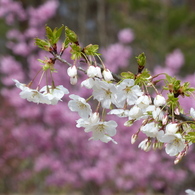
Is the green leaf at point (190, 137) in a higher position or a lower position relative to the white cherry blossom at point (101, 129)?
lower

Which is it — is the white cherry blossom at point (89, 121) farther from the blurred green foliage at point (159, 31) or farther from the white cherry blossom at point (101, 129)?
the blurred green foliage at point (159, 31)

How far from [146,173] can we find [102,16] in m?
4.67

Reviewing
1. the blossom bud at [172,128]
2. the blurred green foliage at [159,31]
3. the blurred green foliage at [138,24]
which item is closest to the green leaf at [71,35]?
the blossom bud at [172,128]

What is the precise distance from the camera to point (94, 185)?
6309 mm

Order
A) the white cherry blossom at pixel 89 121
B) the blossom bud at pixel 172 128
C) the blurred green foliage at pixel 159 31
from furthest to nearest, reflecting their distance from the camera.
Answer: the blurred green foliage at pixel 159 31
the white cherry blossom at pixel 89 121
the blossom bud at pixel 172 128

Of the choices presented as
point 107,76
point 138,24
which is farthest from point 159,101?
point 138,24

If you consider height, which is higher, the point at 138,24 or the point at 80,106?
the point at 138,24

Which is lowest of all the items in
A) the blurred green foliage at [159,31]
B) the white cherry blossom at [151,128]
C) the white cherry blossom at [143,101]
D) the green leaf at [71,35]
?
the white cherry blossom at [151,128]

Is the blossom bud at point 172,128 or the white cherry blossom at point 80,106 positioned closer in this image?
the blossom bud at point 172,128

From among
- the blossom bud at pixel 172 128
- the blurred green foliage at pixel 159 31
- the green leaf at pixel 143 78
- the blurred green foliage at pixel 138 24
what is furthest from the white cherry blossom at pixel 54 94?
the blurred green foliage at pixel 159 31

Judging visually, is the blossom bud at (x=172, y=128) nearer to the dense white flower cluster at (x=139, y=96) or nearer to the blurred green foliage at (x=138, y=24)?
the dense white flower cluster at (x=139, y=96)

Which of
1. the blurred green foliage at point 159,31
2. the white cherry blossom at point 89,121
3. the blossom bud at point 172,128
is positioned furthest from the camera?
the blurred green foliage at point 159,31

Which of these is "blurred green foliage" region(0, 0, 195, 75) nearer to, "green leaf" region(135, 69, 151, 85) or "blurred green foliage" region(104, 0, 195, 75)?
"blurred green foliage" region(104, 0, 195, 75)

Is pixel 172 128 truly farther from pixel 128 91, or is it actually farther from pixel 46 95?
pixel 46 95
